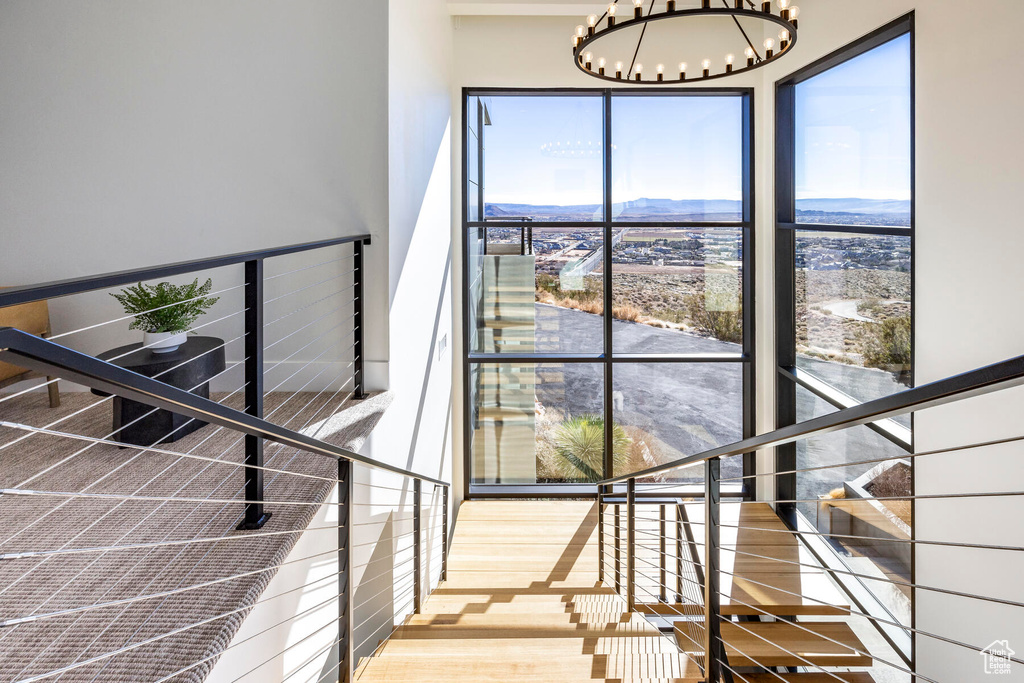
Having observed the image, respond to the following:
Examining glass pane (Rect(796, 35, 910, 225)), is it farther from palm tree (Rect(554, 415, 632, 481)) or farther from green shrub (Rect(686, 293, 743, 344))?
palm tree (Rect(554, 415, 632, 481))

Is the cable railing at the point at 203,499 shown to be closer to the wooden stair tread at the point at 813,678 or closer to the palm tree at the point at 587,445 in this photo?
the wooden stair tread at the point at 813,678

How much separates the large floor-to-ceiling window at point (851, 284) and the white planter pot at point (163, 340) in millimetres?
3244

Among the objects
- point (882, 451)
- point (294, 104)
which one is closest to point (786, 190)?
point (882, 451)

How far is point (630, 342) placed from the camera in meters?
5.55

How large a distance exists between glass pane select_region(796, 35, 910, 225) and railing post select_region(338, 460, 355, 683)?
11.7ft

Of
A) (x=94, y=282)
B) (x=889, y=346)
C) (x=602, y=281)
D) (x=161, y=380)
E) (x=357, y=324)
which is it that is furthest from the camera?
(x=602, y=281)

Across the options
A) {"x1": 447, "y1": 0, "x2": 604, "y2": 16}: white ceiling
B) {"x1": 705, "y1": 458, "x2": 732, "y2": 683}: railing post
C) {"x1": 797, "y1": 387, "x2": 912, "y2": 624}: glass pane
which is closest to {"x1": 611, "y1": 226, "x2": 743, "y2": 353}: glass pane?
{"x1": 797, "y1": 387, "x2": 912, "y2": 624}: glass pane

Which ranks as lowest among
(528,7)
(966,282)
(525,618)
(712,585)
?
(525,618)

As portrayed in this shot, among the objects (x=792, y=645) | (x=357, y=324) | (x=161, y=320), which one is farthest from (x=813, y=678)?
(x=161, y=320)

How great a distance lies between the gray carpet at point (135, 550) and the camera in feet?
4.25

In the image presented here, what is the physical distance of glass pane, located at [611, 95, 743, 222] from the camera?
535 centimetres

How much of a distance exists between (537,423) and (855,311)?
2.76 meters

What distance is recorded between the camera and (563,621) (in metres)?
3.14

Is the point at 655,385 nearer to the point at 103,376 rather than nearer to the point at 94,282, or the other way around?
the point at 94,282
